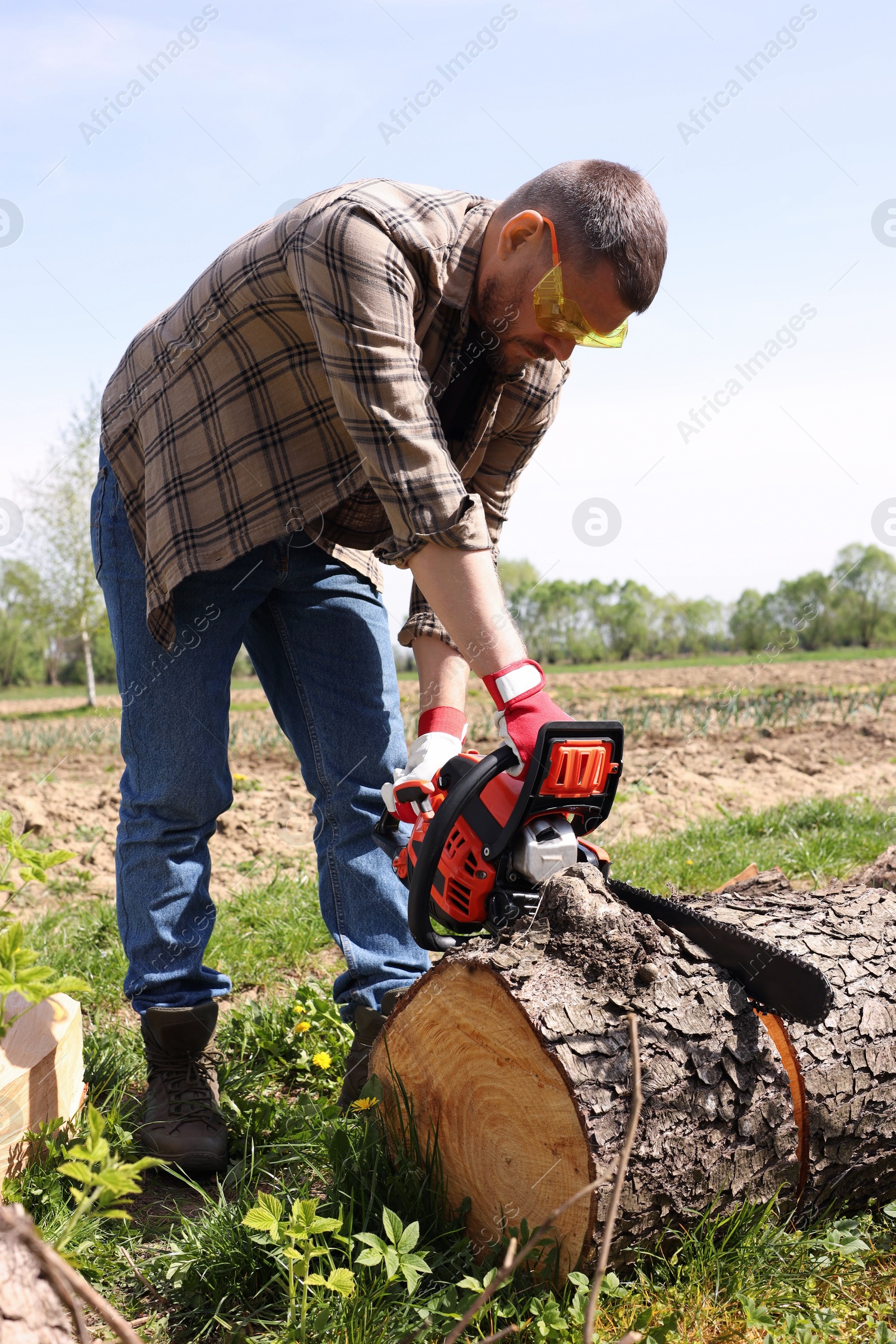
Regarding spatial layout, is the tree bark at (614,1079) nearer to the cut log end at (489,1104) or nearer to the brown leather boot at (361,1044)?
the cut log end at (489,1104)

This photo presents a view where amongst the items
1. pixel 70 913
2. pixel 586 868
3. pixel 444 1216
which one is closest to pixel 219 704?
pixel 586 868

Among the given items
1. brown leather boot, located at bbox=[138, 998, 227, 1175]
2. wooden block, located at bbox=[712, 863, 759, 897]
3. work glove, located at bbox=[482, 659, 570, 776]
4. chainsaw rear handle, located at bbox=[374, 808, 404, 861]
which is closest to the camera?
work glove, located at bbox=[482, 659, 570, 776]

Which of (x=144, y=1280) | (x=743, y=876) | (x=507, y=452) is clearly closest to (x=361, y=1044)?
(x=144, y=1280)

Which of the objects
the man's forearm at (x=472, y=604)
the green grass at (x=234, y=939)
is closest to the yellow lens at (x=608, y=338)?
the man's forearm at (x=472, y=604)

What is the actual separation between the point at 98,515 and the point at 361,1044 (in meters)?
1.53

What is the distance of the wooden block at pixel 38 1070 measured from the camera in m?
1.89

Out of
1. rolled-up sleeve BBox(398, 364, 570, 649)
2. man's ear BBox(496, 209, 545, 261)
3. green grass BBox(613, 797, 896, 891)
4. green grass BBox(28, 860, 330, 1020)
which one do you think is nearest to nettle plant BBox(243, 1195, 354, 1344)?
rolled-up sleeve BBox(398, 364, 570, 649)

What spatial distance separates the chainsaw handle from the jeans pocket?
1203mm

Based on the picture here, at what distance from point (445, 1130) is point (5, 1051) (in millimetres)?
1014

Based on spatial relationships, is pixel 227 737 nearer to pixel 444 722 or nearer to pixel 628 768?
pixel 444 722

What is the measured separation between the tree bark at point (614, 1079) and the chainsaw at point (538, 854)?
0.16 feet

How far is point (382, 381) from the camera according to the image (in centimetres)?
172

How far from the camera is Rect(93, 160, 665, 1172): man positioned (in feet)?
5.82

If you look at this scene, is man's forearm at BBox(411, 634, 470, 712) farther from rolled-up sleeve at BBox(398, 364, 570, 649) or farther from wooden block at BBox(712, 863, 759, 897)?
wooden block at BBox(712, 863, 759, 897)
